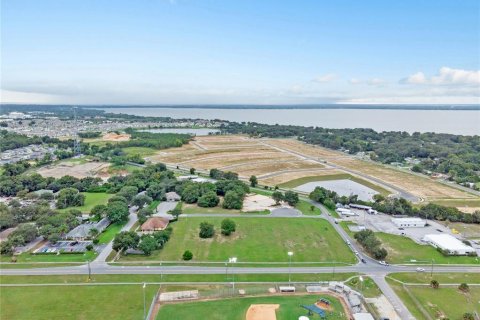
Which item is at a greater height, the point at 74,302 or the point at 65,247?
the point at 65,247

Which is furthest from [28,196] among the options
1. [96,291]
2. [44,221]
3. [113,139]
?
[113,139]

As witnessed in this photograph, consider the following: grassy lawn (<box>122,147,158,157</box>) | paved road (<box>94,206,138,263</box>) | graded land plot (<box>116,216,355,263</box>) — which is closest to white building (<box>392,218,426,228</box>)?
graded land plot (<box>116,216,355,263</box>)

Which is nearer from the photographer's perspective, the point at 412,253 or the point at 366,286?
the point at 366,286

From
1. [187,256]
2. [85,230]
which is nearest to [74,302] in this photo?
[187,256]

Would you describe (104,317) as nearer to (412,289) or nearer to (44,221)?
(44,221)

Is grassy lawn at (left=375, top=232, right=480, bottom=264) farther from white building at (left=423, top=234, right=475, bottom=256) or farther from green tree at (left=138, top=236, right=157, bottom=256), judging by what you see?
green tree at (left=138, top=236, right=157, bottom=256)

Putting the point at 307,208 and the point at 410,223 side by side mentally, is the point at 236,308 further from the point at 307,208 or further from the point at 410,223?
the point at 410,223
